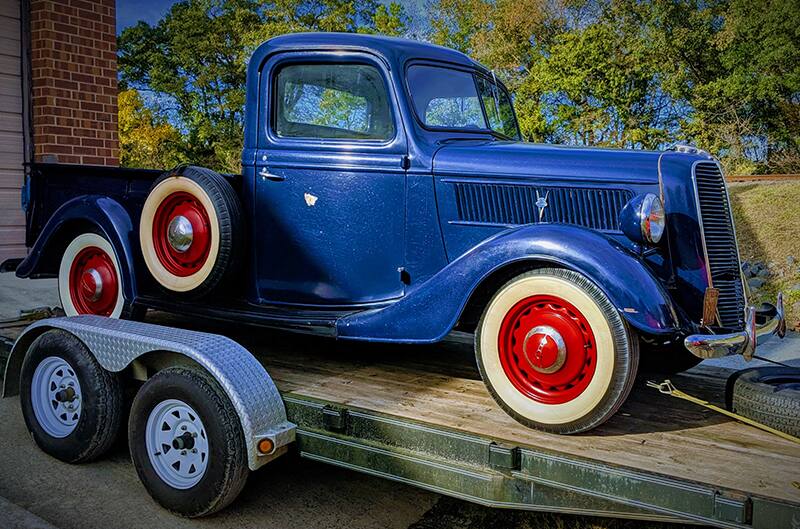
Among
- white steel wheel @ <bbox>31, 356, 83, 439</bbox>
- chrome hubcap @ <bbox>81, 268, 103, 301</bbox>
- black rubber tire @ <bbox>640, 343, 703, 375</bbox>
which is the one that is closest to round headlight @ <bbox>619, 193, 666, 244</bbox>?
black rubber tire @ <bbox>640, 343, 703, 375</bbox>

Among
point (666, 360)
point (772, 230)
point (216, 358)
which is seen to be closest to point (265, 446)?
point (216, 358)

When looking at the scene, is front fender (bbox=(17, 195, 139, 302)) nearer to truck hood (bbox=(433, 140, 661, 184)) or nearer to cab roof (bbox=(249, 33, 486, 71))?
cab roof (bbox=(249, 33, 486, 71))

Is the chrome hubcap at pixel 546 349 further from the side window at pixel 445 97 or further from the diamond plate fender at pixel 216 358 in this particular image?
the side window at pixel 445 97

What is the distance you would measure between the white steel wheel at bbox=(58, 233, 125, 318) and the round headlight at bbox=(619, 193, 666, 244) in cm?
295

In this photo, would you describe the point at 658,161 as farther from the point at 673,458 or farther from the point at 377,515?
the point at 377,515

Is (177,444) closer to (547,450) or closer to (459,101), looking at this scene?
(547,450)

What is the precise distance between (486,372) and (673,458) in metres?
0.83

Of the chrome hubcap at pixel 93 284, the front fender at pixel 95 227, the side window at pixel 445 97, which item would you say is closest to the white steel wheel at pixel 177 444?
the front fender at pixel 95 227

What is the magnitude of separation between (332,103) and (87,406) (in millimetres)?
2020

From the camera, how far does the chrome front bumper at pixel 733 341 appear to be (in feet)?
9.32

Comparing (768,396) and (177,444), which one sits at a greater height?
(768,396)

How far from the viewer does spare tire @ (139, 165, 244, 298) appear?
12.6 feet

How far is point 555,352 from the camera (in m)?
2.92

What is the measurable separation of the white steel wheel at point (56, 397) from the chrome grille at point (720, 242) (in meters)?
3.13
